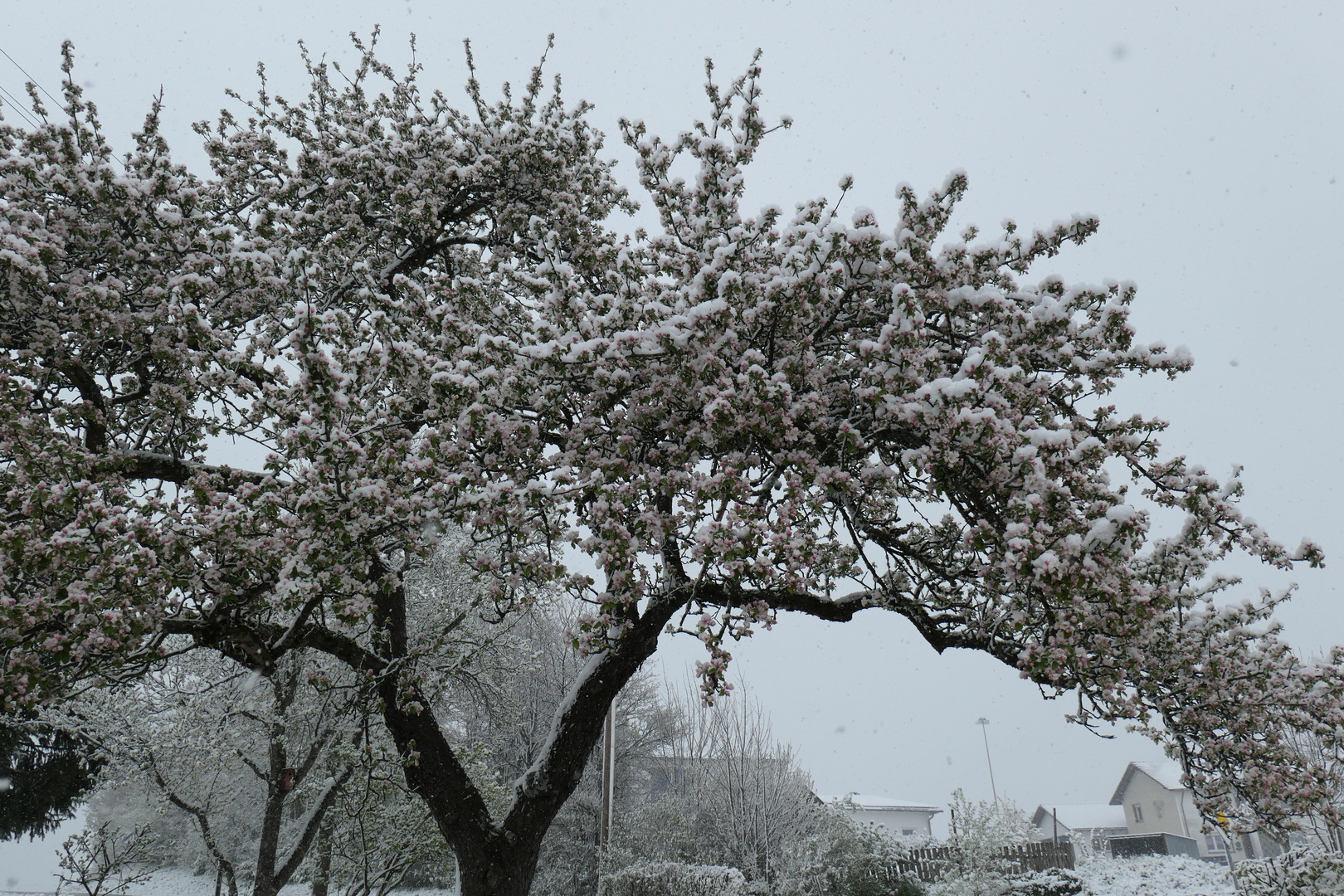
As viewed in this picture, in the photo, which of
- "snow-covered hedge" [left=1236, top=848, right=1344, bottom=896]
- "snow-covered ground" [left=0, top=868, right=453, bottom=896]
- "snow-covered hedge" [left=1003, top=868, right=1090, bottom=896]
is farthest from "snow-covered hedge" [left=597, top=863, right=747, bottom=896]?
"snow-covered ground" [left=0, top=868, right=453, bottom=896]

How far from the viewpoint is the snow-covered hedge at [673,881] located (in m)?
12.2

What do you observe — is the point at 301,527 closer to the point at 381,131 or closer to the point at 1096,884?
the point at 381,131

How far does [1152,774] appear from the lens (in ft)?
154

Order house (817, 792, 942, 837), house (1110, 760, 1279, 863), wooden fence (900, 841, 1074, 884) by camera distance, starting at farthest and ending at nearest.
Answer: house (817, 792, 942, 837) → house (1110, 760, 1279, 863) → wooden fence (900, 841, 1074, 884)

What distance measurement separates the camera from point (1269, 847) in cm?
2655

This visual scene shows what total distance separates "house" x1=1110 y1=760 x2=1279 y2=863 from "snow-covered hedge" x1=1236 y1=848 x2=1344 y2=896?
38.5m

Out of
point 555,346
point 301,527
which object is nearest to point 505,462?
point 555,346

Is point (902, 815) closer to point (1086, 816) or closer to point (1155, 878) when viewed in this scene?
Result: point (1086, 816)

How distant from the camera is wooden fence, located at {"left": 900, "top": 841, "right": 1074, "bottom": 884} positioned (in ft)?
57.8

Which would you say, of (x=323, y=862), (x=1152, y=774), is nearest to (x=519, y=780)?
(x=323, y=862)

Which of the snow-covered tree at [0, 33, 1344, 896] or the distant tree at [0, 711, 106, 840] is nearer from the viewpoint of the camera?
the snow-covered tree at [0, 33, 1344, 896]

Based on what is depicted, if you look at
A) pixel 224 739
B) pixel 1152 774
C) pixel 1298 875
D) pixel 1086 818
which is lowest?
pixel 1086 818

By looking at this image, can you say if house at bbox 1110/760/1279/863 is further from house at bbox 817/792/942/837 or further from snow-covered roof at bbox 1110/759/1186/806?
house at bbox 817/792/942/837

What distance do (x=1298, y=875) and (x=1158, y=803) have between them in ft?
152
